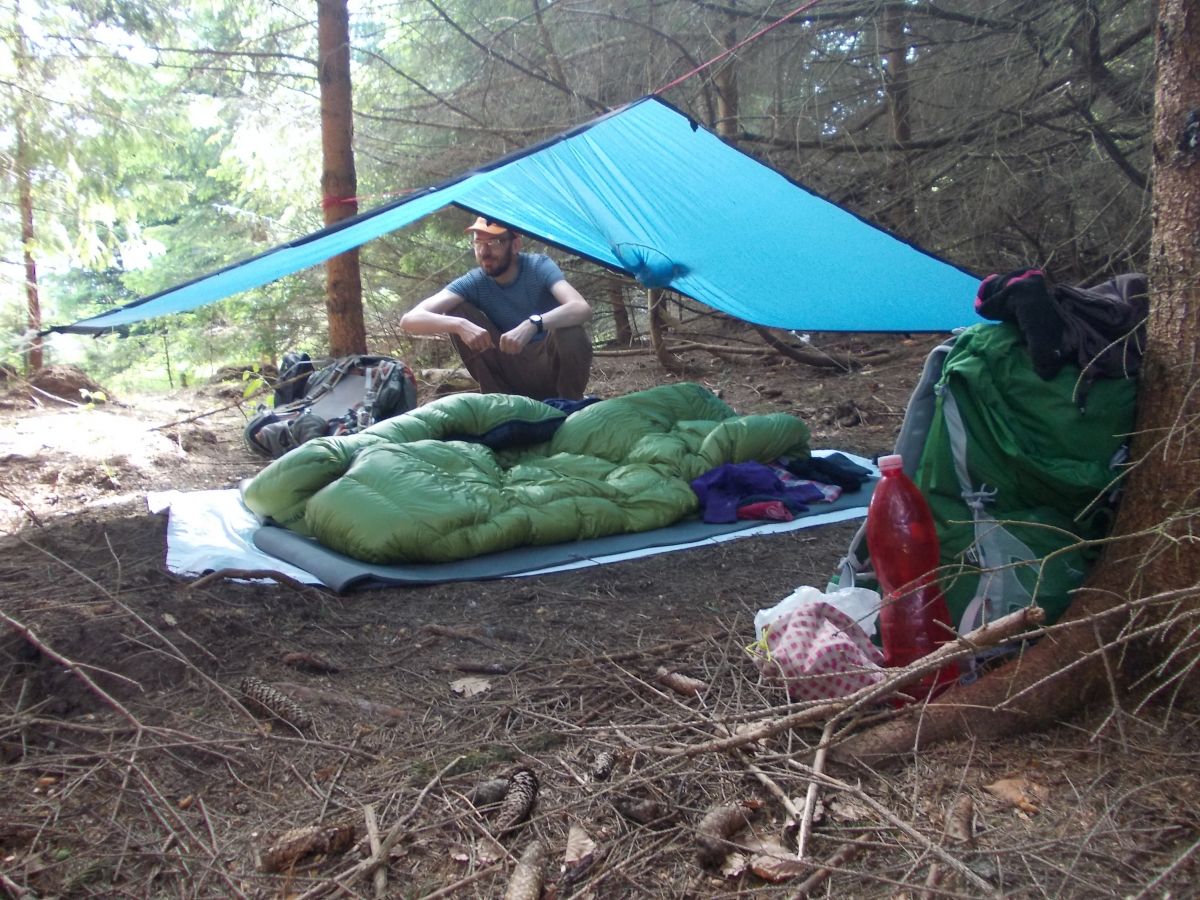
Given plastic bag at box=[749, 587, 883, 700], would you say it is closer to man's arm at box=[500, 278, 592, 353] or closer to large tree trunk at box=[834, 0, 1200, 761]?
large tree trunk at box=[834, 0, 1200, 761]

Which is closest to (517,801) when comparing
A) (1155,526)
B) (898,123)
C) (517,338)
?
(1155,526)

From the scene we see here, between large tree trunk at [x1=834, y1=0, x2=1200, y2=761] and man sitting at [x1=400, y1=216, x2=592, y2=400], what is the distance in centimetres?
256

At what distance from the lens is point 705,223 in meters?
3.56

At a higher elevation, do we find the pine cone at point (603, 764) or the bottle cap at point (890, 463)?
the bottle cap at point (890, 463)

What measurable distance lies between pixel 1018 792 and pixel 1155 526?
1.37 feet

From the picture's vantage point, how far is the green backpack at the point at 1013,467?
1.48 meters

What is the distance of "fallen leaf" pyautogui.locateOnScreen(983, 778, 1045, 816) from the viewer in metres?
1.11

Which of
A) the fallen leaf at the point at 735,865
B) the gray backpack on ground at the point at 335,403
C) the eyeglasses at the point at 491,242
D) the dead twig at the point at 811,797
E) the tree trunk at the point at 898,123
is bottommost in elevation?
the fallen leaf at the point at 735,865

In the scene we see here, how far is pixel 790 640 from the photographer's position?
56.9 inches

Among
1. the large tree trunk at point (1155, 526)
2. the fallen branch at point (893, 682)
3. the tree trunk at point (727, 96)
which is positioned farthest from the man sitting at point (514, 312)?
the fallen branch at point (893, 682)

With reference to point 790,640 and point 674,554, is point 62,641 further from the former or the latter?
point 674,554

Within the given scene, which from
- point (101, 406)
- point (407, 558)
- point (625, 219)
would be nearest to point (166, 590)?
point (407, 558)

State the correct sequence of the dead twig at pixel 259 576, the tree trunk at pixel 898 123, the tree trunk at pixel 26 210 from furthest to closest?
1. the tree trunk at pixel 26 210
2. the tree trunk at pixel 898 123
3. the dead twig at pixel 259 576

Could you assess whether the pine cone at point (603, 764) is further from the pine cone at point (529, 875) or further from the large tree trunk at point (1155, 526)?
the large tree trunk at point (1155, 526)
